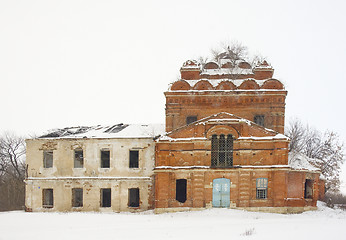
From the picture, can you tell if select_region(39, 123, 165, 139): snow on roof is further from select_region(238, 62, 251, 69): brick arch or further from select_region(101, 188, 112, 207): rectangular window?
select_region(238, 62, 251, 69): brick arch

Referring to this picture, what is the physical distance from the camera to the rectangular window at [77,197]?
27312 millimetres

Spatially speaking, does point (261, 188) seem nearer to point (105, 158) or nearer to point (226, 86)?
point (226, 86)

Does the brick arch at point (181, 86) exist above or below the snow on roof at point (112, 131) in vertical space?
above

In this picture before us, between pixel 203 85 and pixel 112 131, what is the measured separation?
8.00 meters

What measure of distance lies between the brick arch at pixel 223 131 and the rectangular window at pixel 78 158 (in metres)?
10.2

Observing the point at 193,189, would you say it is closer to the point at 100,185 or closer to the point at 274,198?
the point at 274,198

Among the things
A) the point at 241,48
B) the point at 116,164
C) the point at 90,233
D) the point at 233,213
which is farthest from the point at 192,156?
the point at 241,48

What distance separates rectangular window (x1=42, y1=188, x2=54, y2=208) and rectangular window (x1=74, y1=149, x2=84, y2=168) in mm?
2894

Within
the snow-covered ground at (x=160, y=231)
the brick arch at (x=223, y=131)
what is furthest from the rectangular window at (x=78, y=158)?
the brick arch at (x=223, y=131)

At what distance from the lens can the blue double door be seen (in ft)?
Answer: 77.6

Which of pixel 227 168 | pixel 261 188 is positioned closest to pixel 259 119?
pixel 227 168

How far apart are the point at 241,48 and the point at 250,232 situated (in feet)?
79.9

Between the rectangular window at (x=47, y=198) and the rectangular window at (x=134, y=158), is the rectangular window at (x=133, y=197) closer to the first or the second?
the rectangular window at (x=134, y=158)

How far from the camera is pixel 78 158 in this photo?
91.7 feet
